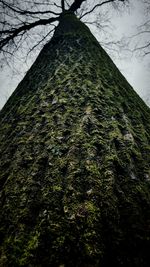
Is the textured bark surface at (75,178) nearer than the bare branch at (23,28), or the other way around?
the textured bark surface at (75,178)

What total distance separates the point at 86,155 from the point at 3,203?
519 mm

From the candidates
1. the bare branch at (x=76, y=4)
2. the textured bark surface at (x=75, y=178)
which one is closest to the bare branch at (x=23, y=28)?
the bare branch at (x=76, y=4)

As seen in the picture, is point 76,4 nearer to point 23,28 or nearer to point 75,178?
point 23,28

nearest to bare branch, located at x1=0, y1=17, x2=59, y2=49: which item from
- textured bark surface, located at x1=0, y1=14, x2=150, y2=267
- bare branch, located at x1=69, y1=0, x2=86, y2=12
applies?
bare branch, located at x1=69, y1=0, x2=86, y2=12

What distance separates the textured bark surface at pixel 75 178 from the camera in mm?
941

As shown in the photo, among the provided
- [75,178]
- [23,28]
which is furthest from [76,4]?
[75,178]

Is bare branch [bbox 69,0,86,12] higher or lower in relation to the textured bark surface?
higher

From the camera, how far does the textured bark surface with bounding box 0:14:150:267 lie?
94 cm

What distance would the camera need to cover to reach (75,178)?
3.88 feet

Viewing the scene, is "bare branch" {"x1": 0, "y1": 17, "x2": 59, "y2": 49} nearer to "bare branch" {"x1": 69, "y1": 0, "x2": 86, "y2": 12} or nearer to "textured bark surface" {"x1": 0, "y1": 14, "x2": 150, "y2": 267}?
"bare branch" {"x1": 69, "y1": 0, "x2": 86, "y2": 12}

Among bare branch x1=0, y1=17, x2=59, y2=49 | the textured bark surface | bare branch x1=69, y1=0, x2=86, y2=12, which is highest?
bare branch x1=69, y1=0, x2=86, y2=12

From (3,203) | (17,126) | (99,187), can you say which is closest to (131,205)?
(99,187)

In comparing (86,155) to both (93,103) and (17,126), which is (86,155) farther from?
(17,126)

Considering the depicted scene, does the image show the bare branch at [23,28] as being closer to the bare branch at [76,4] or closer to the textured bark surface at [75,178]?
the bare branch at [76,4]
